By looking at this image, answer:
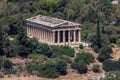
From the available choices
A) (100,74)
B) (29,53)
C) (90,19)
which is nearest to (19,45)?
(29,53)

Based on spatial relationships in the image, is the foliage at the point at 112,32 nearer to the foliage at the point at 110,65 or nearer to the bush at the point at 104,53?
the bush at the point at 104,53

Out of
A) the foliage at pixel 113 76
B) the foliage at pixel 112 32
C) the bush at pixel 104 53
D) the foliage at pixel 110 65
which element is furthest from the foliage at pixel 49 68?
the foliage at pixel 112 32

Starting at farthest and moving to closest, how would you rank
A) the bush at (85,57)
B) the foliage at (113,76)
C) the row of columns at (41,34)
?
the row of columns at (41,34) → the bush at (85,57) → the foliage at (113,76)

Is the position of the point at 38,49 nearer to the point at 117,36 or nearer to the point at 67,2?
the point at 117,36

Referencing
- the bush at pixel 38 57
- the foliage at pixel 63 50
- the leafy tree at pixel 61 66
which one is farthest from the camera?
the foliage at pixel 63 50

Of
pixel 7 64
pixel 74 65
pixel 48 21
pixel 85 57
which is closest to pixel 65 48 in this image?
pixel 85 57

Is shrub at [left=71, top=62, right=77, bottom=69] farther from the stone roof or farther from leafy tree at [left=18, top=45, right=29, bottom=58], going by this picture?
the stone roof
